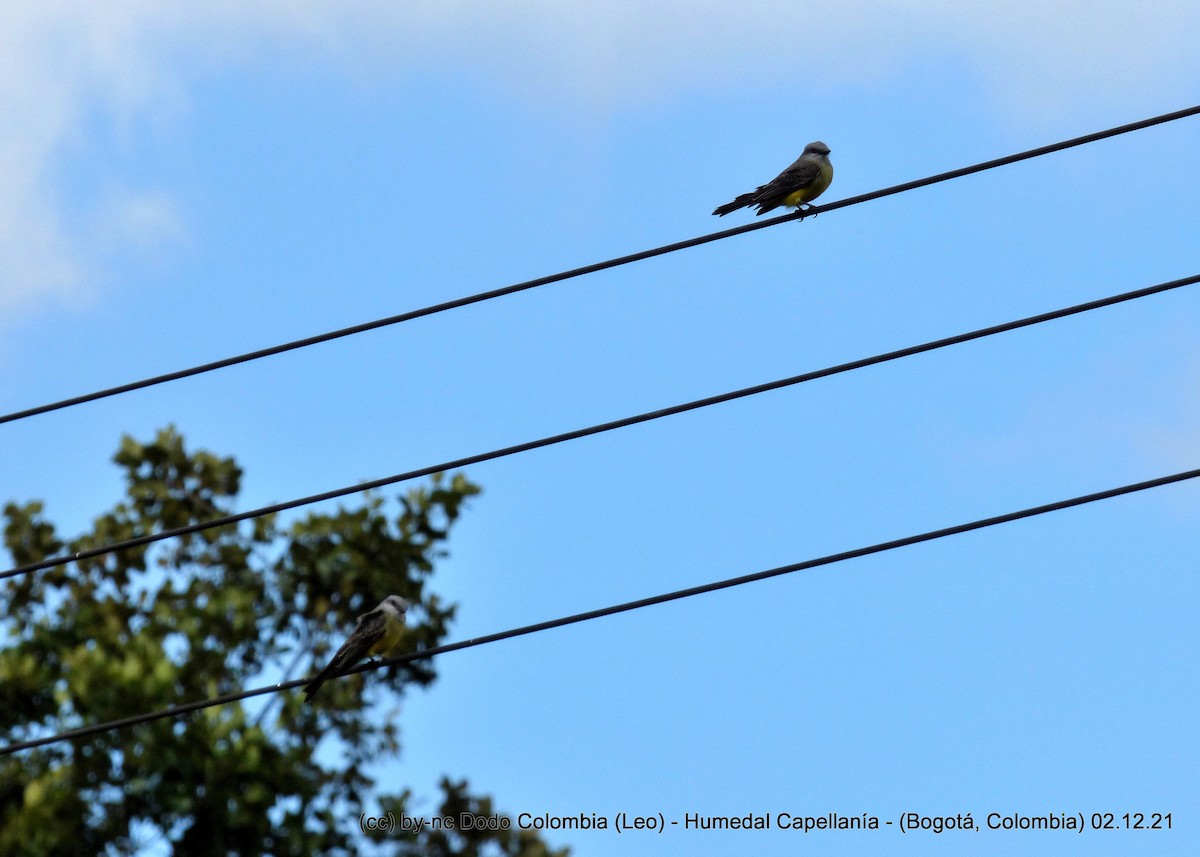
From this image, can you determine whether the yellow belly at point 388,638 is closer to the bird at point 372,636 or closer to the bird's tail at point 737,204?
the bird at point 372,636

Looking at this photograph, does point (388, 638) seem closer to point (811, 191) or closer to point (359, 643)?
point (359, 643)

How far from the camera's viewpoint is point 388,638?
497 inches

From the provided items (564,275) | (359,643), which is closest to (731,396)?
(564,275)

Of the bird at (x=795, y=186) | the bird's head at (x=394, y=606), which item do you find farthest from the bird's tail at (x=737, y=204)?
the bird's head at (x=394, y=606)

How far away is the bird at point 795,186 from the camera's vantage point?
12758 mm

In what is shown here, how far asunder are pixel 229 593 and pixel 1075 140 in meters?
10.8

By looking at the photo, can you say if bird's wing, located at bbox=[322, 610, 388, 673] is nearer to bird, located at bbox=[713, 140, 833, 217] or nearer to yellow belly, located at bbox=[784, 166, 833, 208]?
bird, located at bbox=[713, 140, 833, 217]

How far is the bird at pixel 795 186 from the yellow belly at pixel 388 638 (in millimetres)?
4234

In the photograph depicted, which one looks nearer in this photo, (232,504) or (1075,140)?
(1075,140)

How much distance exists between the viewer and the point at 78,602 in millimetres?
17469

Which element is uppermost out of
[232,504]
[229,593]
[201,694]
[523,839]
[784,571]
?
[232,504]

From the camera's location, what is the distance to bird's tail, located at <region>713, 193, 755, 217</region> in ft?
40.9

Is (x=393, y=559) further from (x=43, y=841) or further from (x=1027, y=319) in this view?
(x=1027, y=319)

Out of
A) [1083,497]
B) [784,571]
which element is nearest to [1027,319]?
[1083,497]
